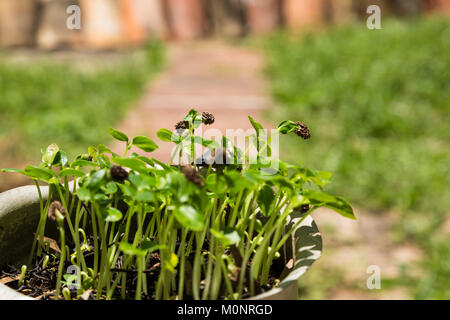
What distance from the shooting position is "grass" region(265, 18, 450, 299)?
2658 millimetres

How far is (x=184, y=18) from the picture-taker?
5816 mm

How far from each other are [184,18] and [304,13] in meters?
1.22

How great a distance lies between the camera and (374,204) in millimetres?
2697

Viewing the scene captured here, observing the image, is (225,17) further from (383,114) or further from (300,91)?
(383,114)

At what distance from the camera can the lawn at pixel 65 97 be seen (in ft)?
10.7

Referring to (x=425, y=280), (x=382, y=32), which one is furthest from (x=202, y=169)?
(x=382, y=32)

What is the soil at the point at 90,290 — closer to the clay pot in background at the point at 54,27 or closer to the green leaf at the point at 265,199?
the green leaf at the point at 265,199

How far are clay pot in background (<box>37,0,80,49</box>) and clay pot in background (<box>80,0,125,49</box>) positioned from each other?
11 cm

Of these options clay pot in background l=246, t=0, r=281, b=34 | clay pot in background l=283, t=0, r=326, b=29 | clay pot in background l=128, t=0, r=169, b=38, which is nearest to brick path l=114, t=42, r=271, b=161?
clay pot in background l=128, t=0, r=169, b=38

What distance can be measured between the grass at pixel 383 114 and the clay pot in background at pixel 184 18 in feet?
2.68

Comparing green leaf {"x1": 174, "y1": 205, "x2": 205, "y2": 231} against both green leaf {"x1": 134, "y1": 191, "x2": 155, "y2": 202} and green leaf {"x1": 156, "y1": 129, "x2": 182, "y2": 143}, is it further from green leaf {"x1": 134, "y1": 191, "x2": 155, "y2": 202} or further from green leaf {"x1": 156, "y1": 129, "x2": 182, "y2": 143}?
green leaf {"x1": 156, "y1": 129, "x2": 182, "y2": 143}

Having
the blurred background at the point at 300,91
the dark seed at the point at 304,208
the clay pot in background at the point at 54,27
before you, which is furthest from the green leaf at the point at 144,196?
the clay pot in background at the point at 54,27

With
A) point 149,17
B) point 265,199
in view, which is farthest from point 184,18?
point 265,199

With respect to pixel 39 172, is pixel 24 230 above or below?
below
